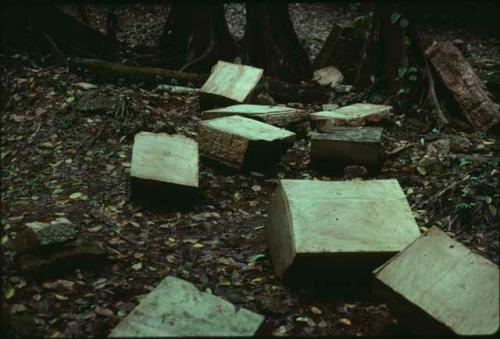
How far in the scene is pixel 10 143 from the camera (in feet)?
15.2

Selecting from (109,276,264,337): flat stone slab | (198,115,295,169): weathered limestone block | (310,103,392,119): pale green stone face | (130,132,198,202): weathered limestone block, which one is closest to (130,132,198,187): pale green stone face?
(130,132,198,202): weathered limestone block

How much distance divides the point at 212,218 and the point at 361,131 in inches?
70.4

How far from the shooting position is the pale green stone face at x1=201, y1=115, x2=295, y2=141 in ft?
15.5

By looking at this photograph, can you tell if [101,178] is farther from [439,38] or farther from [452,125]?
[439,38]

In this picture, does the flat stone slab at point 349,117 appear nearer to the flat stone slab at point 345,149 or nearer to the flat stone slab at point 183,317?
the flat stone slab at point 345,149

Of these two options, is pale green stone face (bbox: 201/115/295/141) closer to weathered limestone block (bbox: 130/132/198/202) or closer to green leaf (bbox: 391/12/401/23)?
weathered limestone block (bbox: 130/132/198/202)

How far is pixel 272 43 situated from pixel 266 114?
8.34 ft

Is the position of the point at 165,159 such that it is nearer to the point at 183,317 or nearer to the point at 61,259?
the point at 61,259

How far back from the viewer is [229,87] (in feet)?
20.1

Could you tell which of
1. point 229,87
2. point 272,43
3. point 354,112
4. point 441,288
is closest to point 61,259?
point 441,288

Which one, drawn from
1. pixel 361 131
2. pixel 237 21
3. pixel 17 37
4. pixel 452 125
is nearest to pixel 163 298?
pixel 361 131

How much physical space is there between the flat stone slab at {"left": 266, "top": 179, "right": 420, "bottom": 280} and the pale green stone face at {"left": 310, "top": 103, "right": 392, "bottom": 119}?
1924 mm

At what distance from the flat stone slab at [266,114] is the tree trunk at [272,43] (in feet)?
6.90

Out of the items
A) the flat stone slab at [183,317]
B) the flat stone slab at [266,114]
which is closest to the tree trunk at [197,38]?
the flat stone slab at [266,114]
